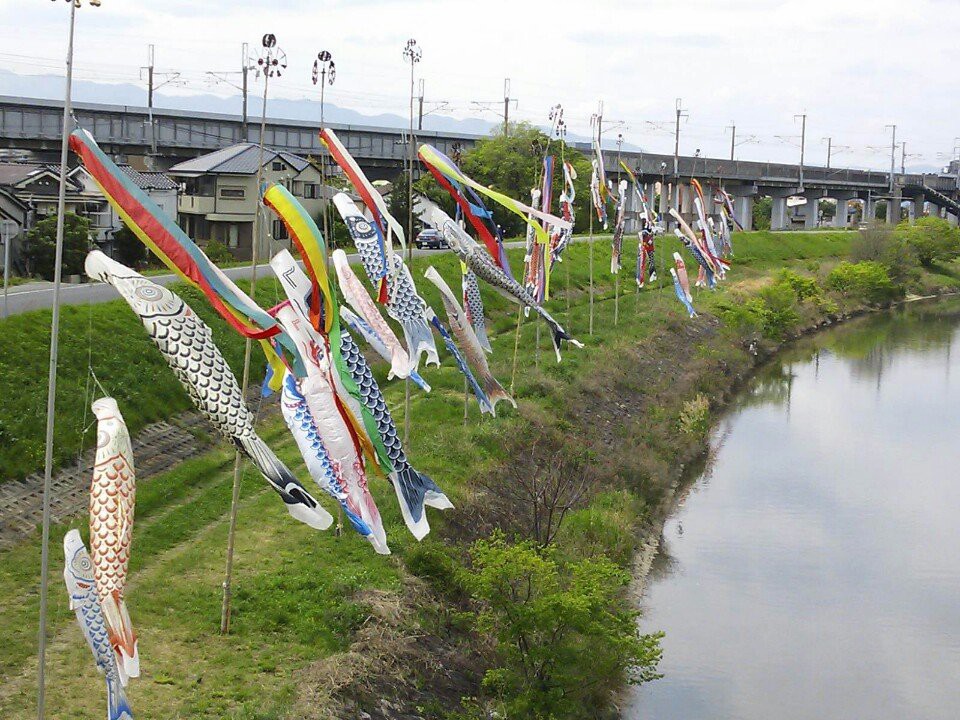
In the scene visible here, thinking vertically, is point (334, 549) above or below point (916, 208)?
below

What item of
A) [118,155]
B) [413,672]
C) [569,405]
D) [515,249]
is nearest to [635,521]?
[569,405]

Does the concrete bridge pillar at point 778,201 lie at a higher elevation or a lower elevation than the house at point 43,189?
higher

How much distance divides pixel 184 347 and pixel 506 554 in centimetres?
666

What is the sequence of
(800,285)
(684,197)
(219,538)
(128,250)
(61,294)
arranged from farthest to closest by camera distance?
(684,197) → (800,285) → (128,250) → (61,294) → (219,538)

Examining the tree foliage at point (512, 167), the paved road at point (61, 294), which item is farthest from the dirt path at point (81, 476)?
the tree foliage at point (512, 167)

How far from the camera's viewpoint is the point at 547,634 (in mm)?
18438

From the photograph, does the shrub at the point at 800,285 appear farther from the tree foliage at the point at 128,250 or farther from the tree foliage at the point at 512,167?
the tree foliage at the point at 128,250

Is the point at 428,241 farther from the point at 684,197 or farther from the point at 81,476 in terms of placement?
the point at 81,476

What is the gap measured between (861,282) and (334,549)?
180 ft

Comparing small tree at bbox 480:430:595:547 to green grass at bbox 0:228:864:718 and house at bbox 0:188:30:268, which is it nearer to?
green grass at bbox 0:228:864:718

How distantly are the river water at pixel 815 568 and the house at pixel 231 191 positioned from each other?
20.9 metres

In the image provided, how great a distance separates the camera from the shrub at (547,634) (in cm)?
1786

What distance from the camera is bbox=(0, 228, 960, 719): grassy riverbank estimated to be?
1586 cm

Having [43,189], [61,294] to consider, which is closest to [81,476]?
[61,294]
